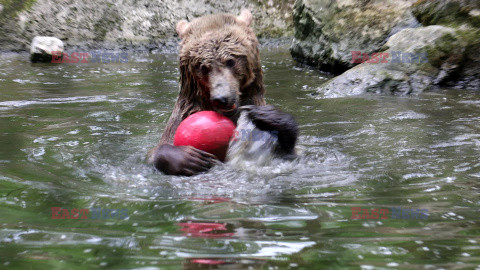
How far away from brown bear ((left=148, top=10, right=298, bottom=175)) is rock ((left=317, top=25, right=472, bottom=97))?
3409 mm

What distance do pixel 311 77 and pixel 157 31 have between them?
625cm

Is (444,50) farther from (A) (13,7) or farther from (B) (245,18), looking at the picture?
(A) (13,7)

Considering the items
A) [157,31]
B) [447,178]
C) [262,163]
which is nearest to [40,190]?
[262,163]

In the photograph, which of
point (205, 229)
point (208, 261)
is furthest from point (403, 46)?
point (208, 261)

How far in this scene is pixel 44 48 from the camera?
11.8 metres

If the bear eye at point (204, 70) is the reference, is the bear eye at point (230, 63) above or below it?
above

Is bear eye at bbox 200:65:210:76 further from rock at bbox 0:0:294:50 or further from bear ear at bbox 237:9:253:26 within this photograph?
rock at bbox 0:0:294:50

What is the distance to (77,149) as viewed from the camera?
16.7ft

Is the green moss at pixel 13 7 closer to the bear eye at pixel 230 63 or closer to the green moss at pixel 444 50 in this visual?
the green moss at pixel 444 50

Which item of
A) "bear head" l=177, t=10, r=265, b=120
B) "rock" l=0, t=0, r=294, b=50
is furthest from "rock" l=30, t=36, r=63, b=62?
"bear head" l=177, t=10, r=265, b=120

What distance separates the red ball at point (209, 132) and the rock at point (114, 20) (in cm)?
1011

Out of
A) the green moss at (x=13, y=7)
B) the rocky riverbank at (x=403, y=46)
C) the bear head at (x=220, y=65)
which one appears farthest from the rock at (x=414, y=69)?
the green moss at (x=13, y=7)

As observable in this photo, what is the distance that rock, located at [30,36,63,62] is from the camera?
1168 centimetres

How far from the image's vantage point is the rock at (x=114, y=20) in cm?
1291
